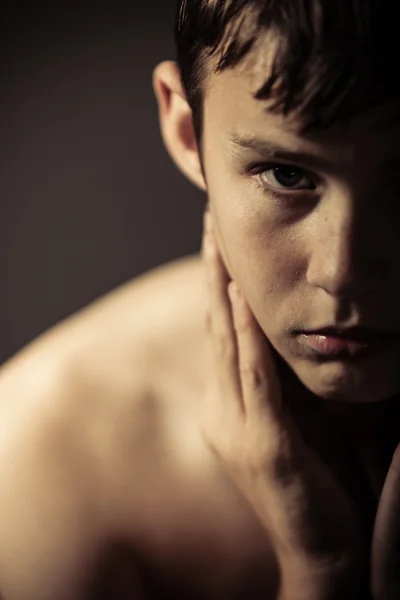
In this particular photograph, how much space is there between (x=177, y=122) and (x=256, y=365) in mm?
254

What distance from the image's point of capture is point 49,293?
1.45 meters

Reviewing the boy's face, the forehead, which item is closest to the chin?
the boy's face

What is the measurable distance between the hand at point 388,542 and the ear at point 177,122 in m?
0.34

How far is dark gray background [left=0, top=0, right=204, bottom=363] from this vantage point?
4.28 ft

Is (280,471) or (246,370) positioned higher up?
(246,370)

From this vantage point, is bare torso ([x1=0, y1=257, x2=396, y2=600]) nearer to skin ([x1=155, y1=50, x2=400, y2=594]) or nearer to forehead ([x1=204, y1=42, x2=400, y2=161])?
skin ([x1=155, y1=50, x2=400, y2=594])

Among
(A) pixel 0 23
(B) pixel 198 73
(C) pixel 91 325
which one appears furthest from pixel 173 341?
(A) pixel 0 23

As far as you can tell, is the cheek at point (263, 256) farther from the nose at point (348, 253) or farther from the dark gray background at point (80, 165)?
the dark gray background at point (80, 165)

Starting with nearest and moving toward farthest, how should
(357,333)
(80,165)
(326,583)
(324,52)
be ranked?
(324,52) → (357,333) → (326,583) → (80,165)

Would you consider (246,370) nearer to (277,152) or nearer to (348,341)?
(348,341)

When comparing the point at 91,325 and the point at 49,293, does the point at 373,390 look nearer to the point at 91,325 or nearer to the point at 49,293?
the point at 91,325

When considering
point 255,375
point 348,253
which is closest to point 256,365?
point 255,375

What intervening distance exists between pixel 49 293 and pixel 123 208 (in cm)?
18

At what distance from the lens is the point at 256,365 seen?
0.90 metres
